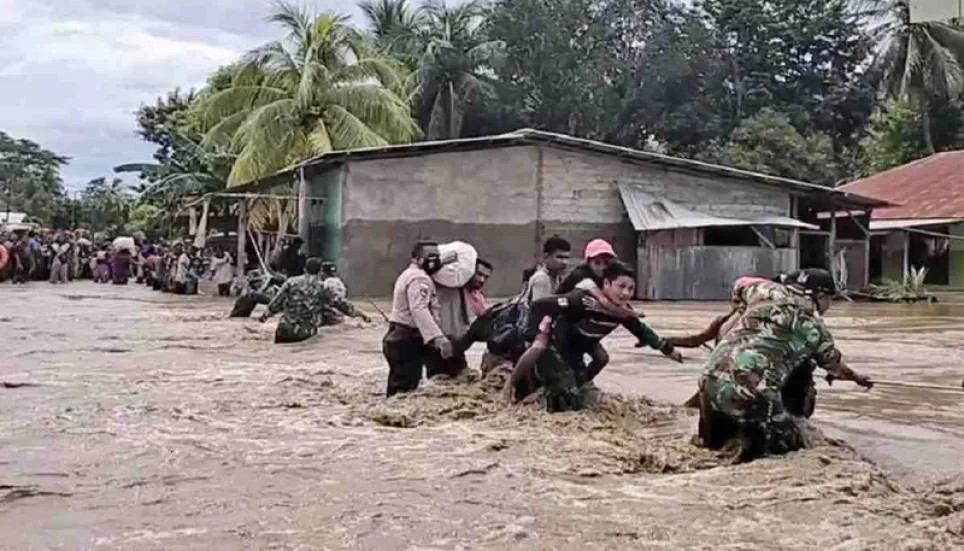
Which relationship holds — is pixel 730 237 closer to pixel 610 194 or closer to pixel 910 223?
pixel 610 194

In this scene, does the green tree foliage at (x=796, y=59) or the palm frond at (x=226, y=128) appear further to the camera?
the green tree foliage at (x=796, y=59)

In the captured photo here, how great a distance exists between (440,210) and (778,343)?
2023 cm

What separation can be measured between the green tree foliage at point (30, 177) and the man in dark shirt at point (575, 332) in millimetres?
55253

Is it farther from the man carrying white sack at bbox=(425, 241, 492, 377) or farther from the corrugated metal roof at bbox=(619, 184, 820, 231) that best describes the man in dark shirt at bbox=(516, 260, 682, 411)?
the corrugated metal roof at bbox=(619, 184, 820, 231)

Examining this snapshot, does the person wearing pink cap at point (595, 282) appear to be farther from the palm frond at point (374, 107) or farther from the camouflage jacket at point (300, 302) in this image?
the palm frond at point (374, 107)

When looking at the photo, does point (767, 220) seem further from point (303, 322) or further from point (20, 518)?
point (20, 518)

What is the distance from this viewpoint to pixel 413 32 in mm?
43500

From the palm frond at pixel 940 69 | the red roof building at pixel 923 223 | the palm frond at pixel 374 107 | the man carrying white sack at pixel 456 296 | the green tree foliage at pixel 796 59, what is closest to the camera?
the man carrying white sack at pixel 456 296

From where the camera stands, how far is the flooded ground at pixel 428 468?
5105 millimetres

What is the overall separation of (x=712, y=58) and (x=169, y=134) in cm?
2182

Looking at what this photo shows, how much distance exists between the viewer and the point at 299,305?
1428 centimetres

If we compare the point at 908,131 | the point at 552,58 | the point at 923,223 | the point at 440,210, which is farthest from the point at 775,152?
the point at 440,210

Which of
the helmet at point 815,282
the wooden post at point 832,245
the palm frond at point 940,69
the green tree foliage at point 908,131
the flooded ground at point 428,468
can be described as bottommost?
the flooded ground at point 428,468

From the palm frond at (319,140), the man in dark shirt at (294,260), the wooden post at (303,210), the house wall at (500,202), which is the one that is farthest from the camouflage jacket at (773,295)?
the palm frond at (319,140)
